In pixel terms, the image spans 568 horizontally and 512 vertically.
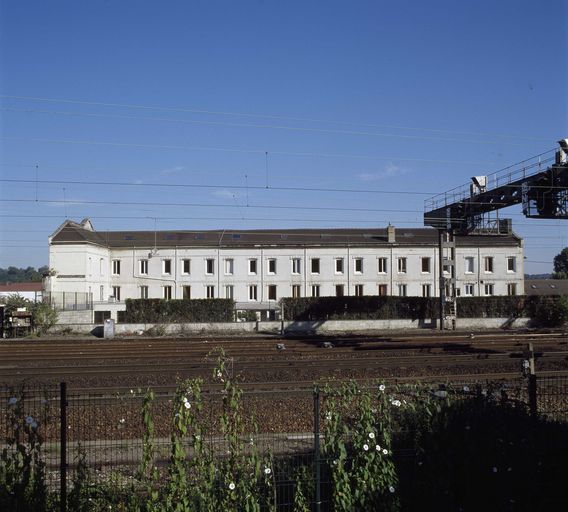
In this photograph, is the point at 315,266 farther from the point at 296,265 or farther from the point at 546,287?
the point at 546,287

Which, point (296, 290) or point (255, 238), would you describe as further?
point (255, 238)

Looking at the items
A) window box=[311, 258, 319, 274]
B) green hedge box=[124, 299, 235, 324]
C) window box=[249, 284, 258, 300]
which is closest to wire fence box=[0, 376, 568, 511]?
green hedge box=[124, 299, 235, 324]

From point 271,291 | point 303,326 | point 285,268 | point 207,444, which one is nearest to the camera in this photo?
point 207,444

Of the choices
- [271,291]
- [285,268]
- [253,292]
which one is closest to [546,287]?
[285,268]

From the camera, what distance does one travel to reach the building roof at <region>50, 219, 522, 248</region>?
195 feet

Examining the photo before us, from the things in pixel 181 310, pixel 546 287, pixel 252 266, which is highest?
pixel 252 266

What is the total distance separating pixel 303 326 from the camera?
41219 mm

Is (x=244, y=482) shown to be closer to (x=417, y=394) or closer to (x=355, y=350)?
(x=417, y=394)

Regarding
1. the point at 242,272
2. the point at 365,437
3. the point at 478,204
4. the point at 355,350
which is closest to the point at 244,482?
the point at 365,437

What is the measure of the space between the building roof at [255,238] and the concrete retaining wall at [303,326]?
17.0m

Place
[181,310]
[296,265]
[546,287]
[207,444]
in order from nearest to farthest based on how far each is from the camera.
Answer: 1. [207,444]
2. [181,310]
3. [296,265]
4. [546,287]

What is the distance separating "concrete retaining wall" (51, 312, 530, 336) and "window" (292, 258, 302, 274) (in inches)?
745

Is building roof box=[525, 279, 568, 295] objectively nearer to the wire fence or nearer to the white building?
the white building

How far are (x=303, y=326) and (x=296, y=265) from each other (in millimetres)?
19475
